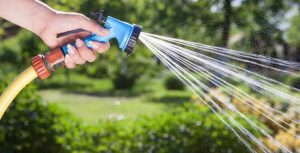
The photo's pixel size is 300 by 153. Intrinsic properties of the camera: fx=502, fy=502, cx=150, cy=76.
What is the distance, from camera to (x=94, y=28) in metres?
1.43

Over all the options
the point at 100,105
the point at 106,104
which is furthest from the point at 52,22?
the point at 106,104

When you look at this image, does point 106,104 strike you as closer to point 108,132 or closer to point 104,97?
point 104,97

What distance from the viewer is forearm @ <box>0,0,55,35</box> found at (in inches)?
62.0

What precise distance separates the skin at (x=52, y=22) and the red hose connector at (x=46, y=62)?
3 centimetres

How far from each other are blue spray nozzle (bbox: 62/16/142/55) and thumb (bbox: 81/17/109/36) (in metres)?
0.02

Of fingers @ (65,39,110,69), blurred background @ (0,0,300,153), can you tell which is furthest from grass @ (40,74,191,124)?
fingers @ (65,39,110,69)

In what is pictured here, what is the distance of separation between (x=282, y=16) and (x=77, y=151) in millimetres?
1907

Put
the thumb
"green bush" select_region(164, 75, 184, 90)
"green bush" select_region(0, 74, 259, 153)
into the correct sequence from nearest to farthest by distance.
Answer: the thumb → "green bush" select_region(0, 74, 259, 153) → "green bush" select_region(164, 75, 184, 90)

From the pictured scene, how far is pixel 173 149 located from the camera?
3730 mm

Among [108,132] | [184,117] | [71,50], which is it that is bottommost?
[108,132]

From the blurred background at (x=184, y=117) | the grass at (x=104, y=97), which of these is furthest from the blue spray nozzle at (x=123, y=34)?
the grass at (x=104, y=97)

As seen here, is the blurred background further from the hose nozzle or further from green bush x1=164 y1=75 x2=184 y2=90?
green bush x1=164 y1=75 x2=184 y2=90

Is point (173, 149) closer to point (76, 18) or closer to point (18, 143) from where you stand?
point (18, 143)

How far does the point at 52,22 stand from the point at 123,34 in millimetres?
282
